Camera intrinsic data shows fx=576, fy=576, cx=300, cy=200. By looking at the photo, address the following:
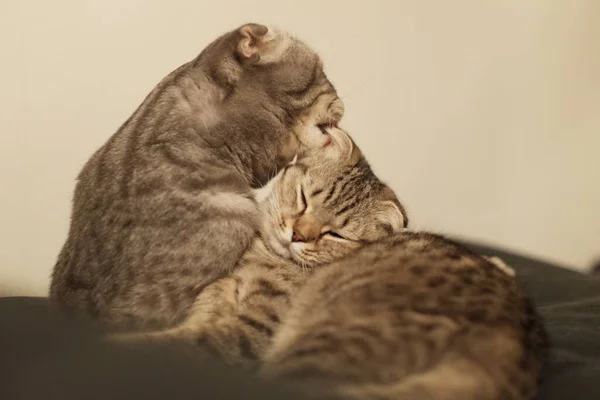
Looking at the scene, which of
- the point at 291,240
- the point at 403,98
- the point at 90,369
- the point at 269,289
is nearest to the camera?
the point at 90,369

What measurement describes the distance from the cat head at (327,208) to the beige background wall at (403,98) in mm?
631

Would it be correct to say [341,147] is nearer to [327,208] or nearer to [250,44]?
[327,208]

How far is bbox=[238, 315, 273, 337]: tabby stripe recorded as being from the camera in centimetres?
116

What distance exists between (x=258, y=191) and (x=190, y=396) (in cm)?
102

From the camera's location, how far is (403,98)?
2260mm

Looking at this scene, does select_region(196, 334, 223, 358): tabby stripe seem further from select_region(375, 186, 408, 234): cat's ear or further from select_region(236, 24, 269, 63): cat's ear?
select_region(236, 24, 269, 63): cat's ear

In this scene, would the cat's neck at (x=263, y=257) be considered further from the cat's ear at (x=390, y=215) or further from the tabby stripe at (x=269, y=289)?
the cat's ear at (x=390, y=215)

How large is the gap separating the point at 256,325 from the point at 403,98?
136 centimetres

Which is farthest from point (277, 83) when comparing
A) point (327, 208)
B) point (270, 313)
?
point (270, 313)

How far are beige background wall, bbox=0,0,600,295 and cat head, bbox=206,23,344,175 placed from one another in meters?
0.46

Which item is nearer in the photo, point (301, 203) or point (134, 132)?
point (134, 132)

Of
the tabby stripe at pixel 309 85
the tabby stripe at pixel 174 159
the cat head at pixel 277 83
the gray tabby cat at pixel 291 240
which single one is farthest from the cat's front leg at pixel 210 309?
the tabby stripe at pixel 309 85

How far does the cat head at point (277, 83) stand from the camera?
1.41 meters

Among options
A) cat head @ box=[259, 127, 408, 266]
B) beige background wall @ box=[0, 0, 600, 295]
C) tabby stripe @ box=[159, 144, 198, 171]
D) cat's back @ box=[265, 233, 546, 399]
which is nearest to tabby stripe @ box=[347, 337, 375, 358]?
cat's back @ box=[265, 233, 546, 399]
